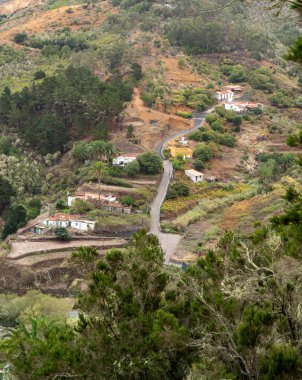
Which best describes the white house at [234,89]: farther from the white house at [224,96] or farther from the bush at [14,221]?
the bush at [14,221]

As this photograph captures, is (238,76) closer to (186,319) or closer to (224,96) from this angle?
(224,96)

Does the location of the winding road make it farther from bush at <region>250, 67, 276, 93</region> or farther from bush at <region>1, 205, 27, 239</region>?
bush at <region>250, 67, 276, 93</region>

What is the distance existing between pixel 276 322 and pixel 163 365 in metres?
2.22

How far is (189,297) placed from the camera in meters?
11.6

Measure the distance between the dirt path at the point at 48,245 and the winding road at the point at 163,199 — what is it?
238 cm

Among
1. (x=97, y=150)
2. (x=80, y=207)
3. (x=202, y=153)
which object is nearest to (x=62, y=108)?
(x=97, y=150)

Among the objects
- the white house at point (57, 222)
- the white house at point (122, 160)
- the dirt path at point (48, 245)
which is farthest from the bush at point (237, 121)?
the white house at point (57, 222)

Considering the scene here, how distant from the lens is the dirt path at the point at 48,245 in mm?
31500

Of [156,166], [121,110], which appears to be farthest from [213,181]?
[121,110]

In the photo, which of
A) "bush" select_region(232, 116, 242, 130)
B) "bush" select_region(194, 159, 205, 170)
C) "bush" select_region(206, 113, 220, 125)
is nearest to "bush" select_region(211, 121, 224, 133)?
"bush" select_region(206, 113, 220, 125)

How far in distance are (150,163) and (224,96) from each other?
18736 millimetres

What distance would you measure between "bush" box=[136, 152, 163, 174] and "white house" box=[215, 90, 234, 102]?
17.5 m

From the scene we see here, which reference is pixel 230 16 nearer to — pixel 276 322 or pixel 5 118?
pixel 5 118

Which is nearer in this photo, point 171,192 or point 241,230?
point 241,230
